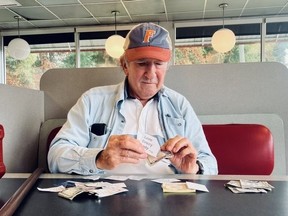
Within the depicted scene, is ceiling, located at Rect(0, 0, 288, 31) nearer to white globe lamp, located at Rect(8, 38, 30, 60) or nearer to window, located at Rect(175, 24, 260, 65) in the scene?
window, located at Rect(175, 24, 260, 65)

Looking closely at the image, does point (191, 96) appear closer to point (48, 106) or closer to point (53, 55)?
point (48, 106)

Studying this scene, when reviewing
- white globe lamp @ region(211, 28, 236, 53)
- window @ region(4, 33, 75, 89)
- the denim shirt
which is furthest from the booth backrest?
window @ region(4, 33, 75, 89)

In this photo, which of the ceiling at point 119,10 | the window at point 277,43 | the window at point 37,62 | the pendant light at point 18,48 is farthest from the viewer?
the window at point 37,62

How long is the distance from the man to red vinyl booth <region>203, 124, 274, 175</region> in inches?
15.1

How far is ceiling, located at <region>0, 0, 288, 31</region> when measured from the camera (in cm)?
523

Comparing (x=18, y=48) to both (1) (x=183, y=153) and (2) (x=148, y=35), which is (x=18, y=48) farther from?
(1) (x=183, y=153)

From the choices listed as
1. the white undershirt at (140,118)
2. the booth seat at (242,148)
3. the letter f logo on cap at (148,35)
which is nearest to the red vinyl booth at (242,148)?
the booth seat at (242,148)

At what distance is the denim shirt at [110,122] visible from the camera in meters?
1.24

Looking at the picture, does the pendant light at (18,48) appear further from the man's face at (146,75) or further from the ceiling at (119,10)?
the man's face at (146,75)

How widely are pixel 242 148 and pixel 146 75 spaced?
798mm

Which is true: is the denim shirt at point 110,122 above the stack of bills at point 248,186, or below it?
above

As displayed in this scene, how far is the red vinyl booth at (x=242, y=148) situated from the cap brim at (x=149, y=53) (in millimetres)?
680

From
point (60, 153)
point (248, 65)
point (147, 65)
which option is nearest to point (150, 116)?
point (147, 65)

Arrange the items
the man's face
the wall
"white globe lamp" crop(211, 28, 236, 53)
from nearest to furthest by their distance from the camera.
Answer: the man's face < the wall < "white globe lamp" crop(211, 28, 236, 53)
